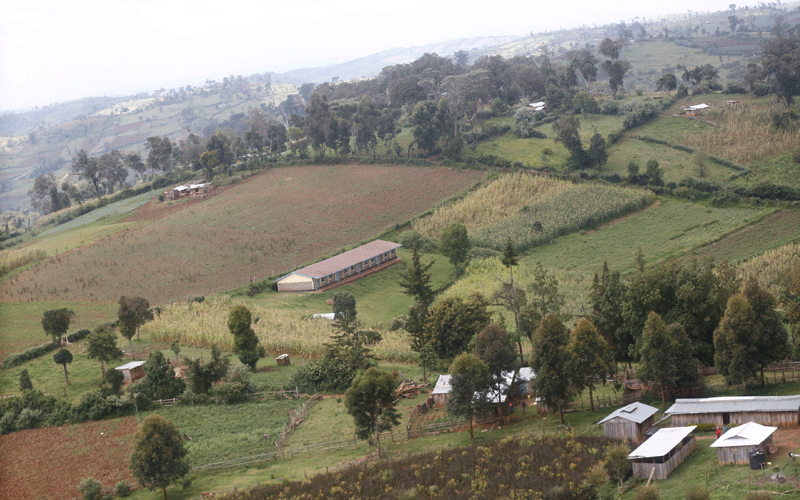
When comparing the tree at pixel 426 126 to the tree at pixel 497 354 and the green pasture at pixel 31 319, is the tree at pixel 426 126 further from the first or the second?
the tree at pixel 497 354

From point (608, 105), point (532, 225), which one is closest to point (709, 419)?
point (532, 225)

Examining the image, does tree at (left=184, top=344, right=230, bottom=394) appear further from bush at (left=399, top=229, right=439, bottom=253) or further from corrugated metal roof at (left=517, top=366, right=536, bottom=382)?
bush at (left=399, top=229, right=439, bottom=253)

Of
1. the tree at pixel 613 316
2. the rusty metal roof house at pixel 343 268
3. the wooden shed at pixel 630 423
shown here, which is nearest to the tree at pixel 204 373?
the rusty metal roof house at pixel 343 268

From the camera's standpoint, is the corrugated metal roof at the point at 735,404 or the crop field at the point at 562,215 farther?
the crop field at the point at 562,215

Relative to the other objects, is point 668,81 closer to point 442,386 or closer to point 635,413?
point 442,386

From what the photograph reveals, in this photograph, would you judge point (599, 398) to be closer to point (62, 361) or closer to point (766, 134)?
point (62, 361)

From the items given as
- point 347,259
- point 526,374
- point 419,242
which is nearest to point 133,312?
point 347,259
